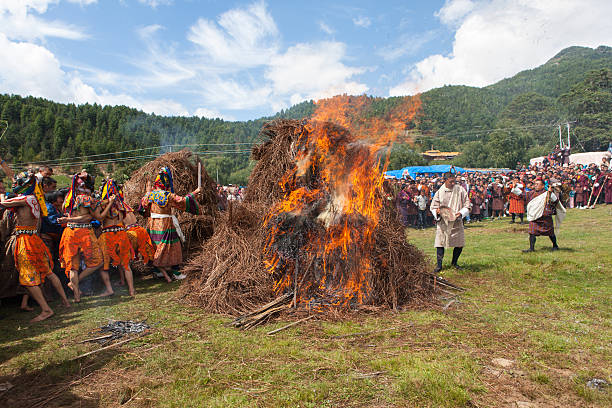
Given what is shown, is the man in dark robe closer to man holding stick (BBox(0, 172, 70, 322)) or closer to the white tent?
man holding stick (BBox(0, 172, 70, 322))

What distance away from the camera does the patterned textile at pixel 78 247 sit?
6004 millimetres

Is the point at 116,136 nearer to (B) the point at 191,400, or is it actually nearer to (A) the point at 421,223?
(A) the point at 421,223

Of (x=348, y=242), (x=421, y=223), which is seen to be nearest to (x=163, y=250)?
(x=348, y=242)

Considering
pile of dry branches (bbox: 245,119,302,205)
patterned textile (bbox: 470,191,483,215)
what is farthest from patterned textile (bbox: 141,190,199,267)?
patterned textile (bbox: 470,191,483,215)

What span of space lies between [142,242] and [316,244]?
13.7ft

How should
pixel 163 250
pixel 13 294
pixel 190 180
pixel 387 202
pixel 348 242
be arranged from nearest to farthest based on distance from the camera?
pixel 348 242 → pixel 13 294 → pixel 387 202 → pixel 163 250 → pixel 190 180

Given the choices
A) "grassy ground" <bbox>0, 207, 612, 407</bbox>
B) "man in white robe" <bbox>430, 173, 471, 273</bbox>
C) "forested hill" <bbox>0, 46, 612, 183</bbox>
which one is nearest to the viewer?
"grassy ground" <bbox>0, 207, 612, 407</bbox>

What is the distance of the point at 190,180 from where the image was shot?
9.23 m

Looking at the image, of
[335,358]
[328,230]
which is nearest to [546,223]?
[328,230]

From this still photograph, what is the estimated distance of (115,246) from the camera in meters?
6.56

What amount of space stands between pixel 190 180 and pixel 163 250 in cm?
237

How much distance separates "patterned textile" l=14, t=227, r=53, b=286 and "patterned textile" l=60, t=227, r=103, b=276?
1.42ft

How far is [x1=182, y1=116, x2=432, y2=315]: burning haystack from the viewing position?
5.45 meters

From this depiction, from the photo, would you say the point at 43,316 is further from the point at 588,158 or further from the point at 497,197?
the point at 588,158
